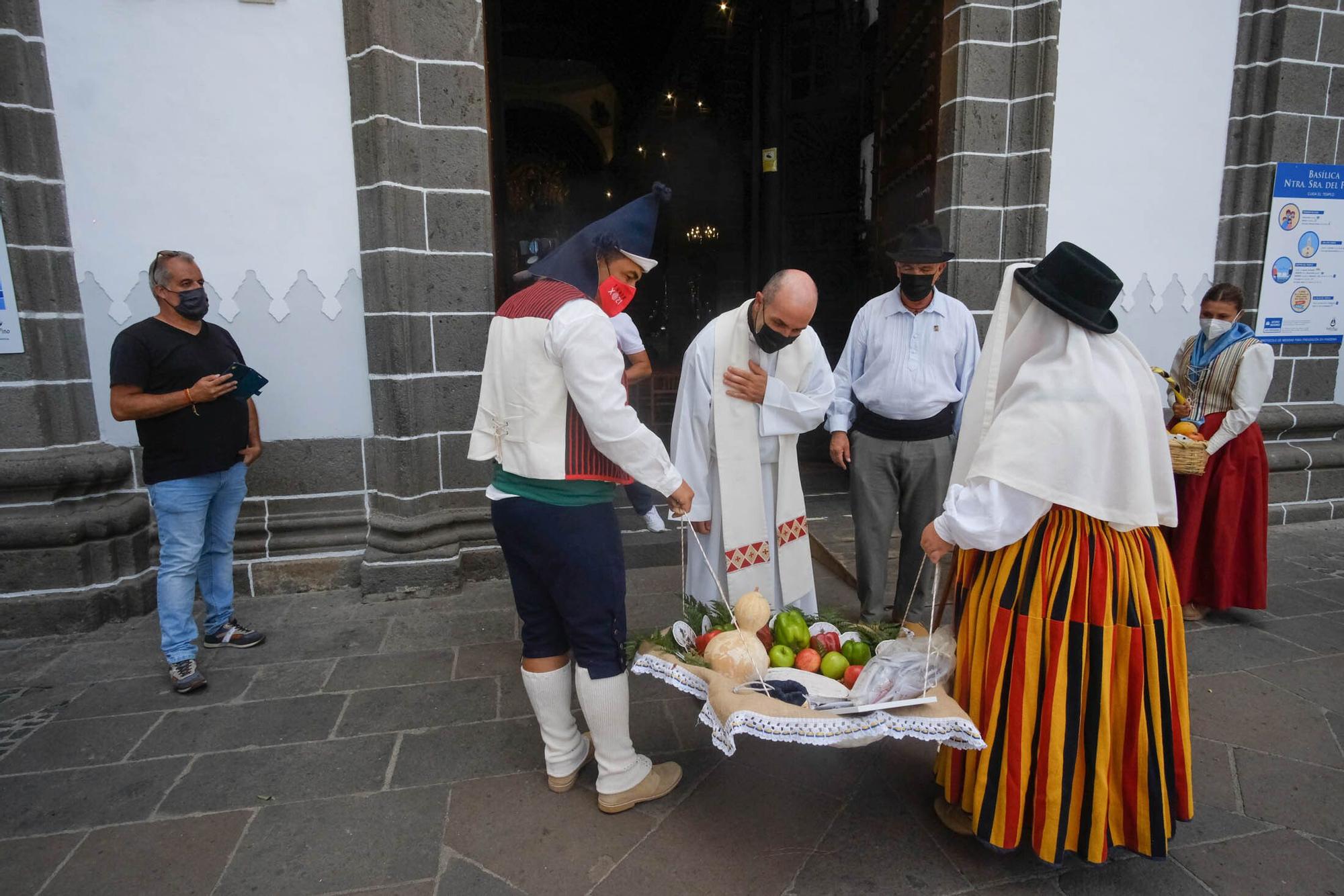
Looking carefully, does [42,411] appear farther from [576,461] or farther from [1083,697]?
[1083,697]

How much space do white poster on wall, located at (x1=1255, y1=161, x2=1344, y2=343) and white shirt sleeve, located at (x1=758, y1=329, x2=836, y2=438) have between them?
4.35m

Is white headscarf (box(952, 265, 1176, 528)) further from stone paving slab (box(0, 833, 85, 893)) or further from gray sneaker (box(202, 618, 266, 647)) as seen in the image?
gray sneaker (box(202, 618, 266, 647))

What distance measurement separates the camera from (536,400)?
2.33 metres

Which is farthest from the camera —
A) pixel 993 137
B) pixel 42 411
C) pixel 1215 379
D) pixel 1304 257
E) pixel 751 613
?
pixel 1304 257

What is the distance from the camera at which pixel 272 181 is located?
419cm

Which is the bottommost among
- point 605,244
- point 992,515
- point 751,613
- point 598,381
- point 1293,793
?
point 1293,793

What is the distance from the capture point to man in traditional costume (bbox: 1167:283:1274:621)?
4031mm

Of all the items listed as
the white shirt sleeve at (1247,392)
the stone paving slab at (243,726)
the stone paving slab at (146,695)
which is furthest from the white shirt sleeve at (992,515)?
the stone paving slab at (146,695)


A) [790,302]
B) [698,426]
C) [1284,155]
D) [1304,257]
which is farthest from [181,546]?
[1304,257]

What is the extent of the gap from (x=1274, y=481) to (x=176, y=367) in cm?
721

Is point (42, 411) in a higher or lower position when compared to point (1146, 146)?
lower

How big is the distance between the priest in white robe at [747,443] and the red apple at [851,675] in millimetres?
882

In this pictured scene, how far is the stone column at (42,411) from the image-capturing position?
382 centimetres

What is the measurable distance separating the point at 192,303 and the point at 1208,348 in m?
5.14
